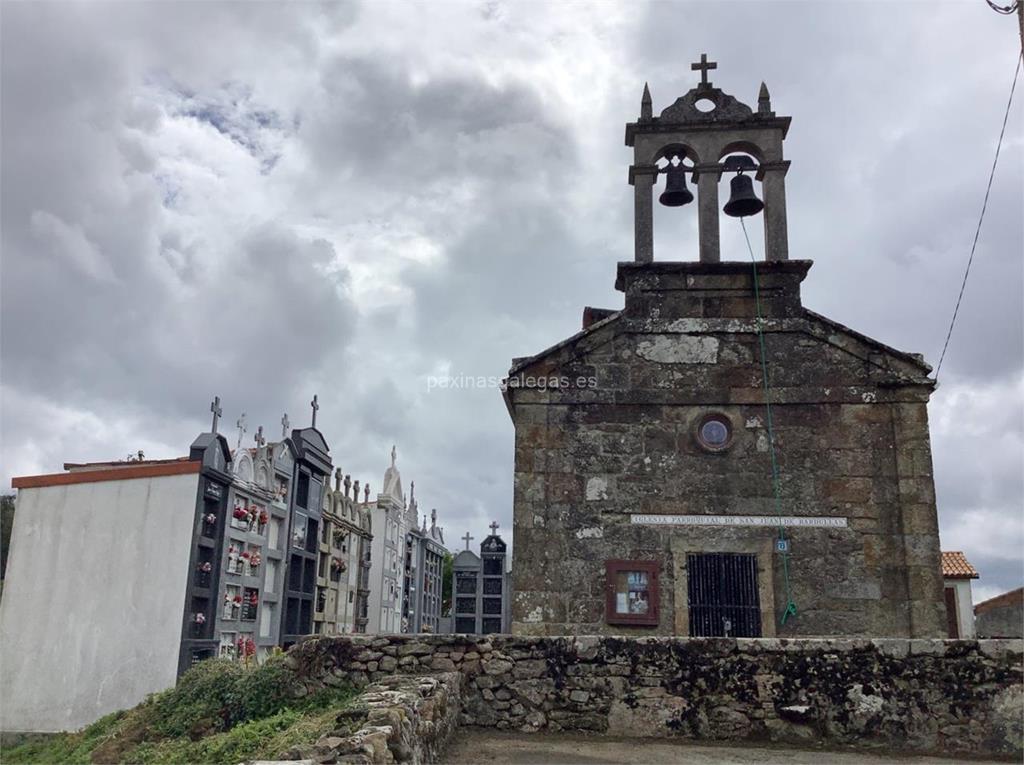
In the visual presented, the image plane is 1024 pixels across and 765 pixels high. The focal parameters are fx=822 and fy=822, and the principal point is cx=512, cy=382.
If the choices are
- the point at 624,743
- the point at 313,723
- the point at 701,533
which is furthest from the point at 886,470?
the point at 313,723

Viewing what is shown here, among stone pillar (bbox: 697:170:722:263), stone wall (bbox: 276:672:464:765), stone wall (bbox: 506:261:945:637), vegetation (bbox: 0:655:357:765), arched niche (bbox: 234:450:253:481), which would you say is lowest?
vegetation (bbox: 0:655:357:765)

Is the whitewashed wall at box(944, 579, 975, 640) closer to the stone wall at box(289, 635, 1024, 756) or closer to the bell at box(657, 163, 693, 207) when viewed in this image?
the bell at box(657, 163, 693, 207)

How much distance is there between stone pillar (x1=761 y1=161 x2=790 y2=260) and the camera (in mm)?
12711

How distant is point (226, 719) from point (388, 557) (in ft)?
116

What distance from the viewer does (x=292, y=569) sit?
104 ft

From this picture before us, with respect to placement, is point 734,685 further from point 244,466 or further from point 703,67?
point 244,466

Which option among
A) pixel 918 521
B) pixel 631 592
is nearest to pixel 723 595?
pixel 631 592

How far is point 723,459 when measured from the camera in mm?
11898

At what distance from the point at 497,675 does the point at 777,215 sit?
8310 mm

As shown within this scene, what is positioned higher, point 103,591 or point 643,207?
point 643,207

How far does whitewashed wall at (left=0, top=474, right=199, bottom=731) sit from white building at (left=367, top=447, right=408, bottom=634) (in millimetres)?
18125

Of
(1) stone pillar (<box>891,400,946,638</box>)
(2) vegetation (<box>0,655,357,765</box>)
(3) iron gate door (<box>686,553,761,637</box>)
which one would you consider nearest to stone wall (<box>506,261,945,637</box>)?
(1) stone pillar (<box>891,400,946,638</box>)

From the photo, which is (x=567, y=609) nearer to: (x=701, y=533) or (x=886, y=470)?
(x=701, y=533)

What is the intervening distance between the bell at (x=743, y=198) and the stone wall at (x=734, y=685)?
7.21 meters
